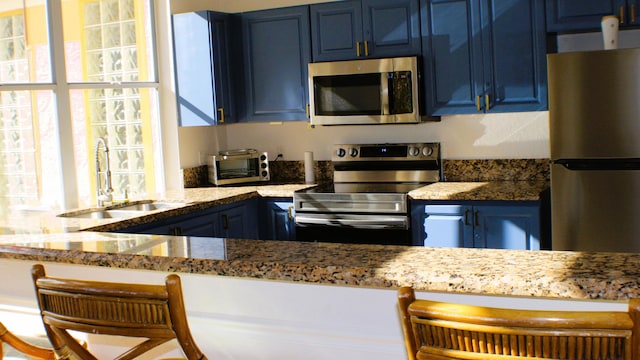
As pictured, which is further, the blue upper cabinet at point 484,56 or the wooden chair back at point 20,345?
the blue upper cabinet at point 484,56

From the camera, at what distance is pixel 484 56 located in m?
4.39

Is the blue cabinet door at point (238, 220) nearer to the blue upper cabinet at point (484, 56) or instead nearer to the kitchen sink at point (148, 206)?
the kitchen sink at point (148, 206)

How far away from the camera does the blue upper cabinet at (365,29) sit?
4.57m

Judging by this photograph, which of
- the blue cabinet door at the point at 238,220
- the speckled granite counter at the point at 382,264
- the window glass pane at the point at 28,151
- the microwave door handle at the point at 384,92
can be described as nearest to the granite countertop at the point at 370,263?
the speckled granite counter at the point at 382,264

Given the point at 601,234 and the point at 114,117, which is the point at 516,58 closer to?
the point at 601,234

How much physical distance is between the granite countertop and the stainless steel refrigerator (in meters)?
2.08

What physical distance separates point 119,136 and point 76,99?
1.31 feet

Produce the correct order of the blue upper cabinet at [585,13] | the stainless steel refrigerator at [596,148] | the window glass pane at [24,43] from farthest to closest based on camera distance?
the window glass pane at [24,43]
the blue upper cabinet at [585,13]
the stainless steel refrigerator at [596,148]

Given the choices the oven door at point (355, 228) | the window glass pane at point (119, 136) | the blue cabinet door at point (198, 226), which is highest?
the window glass pane at point (119, 136)

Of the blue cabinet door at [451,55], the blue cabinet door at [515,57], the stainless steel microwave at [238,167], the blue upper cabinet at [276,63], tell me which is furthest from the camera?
the stainless steel microwave at [238,167]

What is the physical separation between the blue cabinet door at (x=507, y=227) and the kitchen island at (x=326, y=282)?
2.17 metres

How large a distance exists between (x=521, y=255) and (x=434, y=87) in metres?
2.81

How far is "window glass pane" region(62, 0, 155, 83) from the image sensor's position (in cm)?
452

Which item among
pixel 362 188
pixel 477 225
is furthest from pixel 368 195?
pixel 477 225
